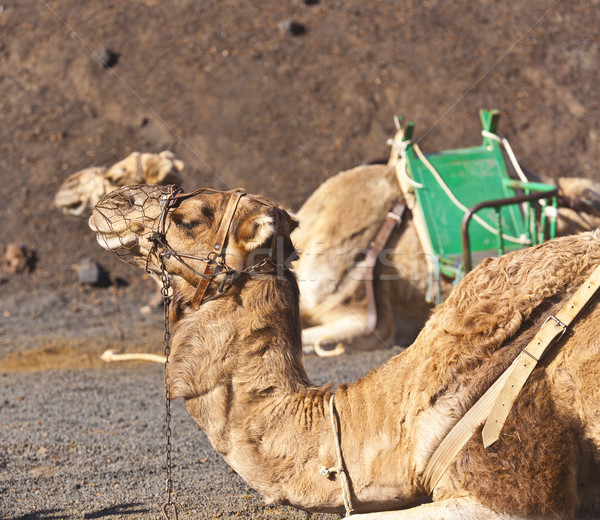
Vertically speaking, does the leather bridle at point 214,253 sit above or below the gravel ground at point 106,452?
above

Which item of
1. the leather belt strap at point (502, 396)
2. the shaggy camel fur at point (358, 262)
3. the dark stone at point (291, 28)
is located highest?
the dark stone at point (291, 28)

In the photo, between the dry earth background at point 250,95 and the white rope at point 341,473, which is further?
the dry earth background at point 250,95

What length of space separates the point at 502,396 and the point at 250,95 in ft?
42.8

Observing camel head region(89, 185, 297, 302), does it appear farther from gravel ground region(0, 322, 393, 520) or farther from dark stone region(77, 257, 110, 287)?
dark stone region(77, 257, 110, 287)

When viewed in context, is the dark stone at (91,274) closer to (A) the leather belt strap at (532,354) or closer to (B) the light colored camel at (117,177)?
(B) the light colored camel at (117,177)

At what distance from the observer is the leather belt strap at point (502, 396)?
2516 mm

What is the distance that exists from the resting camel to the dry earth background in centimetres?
749

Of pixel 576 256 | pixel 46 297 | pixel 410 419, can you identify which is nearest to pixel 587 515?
pixel 410 419

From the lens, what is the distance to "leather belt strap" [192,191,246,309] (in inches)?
116

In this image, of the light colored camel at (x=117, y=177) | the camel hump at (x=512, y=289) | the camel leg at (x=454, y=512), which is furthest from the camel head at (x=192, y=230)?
the light colored camel at (x=117, y=177)

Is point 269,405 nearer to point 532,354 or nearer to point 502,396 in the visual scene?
point 502,396

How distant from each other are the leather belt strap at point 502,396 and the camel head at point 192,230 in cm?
97

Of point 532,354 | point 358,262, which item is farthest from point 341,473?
point 358,262

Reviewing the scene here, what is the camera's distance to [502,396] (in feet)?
8.27
